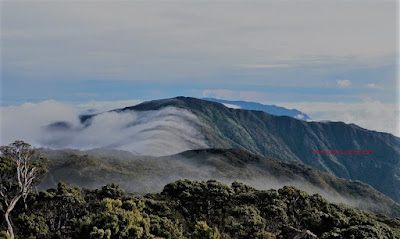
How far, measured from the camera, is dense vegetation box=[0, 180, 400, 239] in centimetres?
4125

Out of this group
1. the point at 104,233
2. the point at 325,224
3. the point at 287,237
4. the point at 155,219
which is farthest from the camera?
the point at 325,224

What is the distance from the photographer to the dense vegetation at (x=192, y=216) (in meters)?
41.2

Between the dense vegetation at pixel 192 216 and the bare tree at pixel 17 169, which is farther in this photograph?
the bare tree at pixel 17 169

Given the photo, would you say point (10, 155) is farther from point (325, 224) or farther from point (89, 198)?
point (325, 224)

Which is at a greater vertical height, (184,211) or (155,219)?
(155,219)

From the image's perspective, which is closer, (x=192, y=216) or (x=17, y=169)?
(x=17, y=169)

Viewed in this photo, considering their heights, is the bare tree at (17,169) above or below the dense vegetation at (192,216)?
above

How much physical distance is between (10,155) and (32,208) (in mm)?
11585

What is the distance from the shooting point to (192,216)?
236 feet

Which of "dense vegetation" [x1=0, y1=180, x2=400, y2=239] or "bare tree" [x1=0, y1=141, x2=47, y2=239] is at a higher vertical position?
"bare tree" [x1=0, y1=141, x2=47, y2=239]

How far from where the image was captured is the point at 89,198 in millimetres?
76500

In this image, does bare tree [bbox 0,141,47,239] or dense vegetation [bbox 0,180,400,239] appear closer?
dense vegetation [bbox 0,180,400,239]

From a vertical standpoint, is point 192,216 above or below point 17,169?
below

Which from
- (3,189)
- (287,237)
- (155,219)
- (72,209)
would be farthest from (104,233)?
(3,189)
